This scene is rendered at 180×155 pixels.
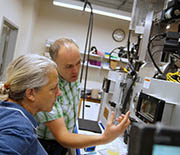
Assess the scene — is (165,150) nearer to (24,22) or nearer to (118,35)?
(24,22)

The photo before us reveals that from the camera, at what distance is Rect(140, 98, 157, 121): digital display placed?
0.84 metres

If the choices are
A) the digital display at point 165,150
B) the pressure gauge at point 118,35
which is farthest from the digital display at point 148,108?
the pressure gauge at point 118,35

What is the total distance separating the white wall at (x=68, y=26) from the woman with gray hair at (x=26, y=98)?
13.8 feet

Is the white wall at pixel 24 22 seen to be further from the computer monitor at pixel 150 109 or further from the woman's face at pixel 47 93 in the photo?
the computer monitor at pixel 150 109

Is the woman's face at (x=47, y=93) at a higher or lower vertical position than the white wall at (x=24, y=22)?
lower

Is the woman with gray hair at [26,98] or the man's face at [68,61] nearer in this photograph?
the woman with gray hair at [26,98]

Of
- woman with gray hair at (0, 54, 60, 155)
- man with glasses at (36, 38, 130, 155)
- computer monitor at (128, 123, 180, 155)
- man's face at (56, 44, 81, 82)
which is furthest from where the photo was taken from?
man's face at (56, 44, 81, 82)

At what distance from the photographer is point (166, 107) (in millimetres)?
775

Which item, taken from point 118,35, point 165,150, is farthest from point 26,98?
point 118,35

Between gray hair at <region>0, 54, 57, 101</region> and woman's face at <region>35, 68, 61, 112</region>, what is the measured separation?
3cm

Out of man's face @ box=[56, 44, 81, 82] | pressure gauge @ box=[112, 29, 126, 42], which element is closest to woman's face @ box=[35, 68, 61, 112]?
man's face @ box=[56, 44, 81, 82]

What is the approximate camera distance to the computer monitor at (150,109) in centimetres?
77

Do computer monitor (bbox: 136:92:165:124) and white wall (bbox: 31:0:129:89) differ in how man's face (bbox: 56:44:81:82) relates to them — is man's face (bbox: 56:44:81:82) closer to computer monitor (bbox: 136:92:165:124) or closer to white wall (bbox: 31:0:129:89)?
computer monitor (bbox: 136:92:165:124)

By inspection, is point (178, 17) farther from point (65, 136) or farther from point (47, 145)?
→ point (47, 145)
